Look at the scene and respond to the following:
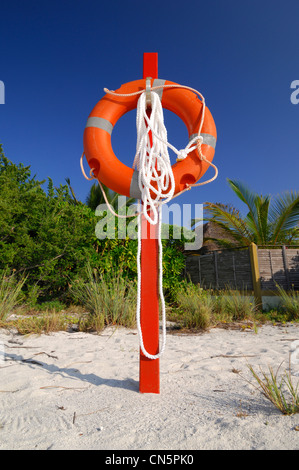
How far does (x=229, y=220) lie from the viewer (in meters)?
9.23

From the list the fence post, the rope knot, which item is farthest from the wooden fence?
the rope knot

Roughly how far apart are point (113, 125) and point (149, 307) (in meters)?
1.45

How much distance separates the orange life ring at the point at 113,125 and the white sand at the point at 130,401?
1.36 meters

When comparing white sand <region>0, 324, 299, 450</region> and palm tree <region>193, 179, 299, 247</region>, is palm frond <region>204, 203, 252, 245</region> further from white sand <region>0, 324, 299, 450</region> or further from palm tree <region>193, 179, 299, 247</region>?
white sand <region>0, 324, 299, 450</region>

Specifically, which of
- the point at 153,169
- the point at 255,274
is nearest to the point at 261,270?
the point at 255,274

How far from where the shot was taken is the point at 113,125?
7.81 ft

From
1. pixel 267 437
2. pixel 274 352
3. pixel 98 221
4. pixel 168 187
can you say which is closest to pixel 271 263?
pixel 98 221

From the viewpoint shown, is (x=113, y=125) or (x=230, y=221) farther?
(x=230, y=221)

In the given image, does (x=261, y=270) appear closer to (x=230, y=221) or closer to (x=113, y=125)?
(x=230, y=221)

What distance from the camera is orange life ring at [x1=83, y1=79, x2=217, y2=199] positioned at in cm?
217

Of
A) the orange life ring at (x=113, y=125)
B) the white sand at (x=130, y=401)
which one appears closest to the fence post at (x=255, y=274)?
the white sand at (x=130, y=401)

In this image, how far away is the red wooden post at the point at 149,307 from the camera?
194 centimetres

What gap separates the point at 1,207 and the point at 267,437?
5.45 metres
